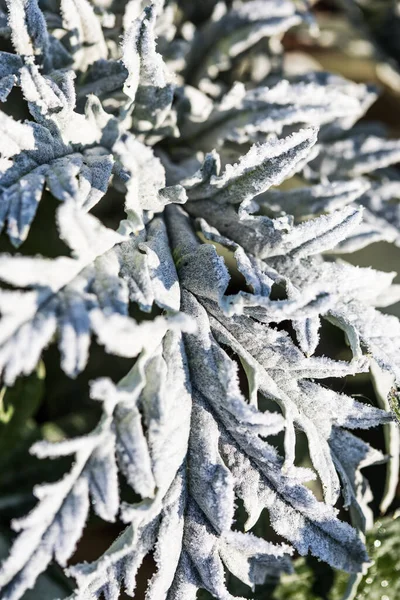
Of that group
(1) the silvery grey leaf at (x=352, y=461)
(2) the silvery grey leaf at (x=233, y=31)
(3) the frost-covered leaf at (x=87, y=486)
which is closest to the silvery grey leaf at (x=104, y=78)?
(2) the silvery grey leaf at (x=233, y=31)

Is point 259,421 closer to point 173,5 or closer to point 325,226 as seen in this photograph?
point 325,226

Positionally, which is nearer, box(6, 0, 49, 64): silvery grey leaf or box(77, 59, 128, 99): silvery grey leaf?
box(6, 0, 49, 64): silvery grey leaf

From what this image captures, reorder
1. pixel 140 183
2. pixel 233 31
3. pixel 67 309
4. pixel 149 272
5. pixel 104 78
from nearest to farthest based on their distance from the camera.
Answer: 1. pixel 67 309
2. pixel 149 272
3. pixel 140 183
4. pixel 104 78
5. pixel 233 31

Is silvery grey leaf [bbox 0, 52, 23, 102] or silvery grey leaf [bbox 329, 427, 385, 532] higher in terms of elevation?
silvery grey leaf [bbox 0, 52, 23, 102]

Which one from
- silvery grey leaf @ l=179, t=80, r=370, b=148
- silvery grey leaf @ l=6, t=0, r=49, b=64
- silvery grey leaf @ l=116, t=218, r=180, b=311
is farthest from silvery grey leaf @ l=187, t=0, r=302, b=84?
silvery grey leaf @ l=116, t=218, r=180, b=311

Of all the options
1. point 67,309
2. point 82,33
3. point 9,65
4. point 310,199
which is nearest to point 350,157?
point 310,199

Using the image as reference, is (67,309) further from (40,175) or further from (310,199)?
(310,199)

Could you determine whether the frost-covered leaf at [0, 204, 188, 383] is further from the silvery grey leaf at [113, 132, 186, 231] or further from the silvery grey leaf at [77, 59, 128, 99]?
the silvery grey leaf at [77, 59, 128, 99]

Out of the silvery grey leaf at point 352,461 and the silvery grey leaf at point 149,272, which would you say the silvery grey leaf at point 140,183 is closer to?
the silvery grey leaf at point 149,272
